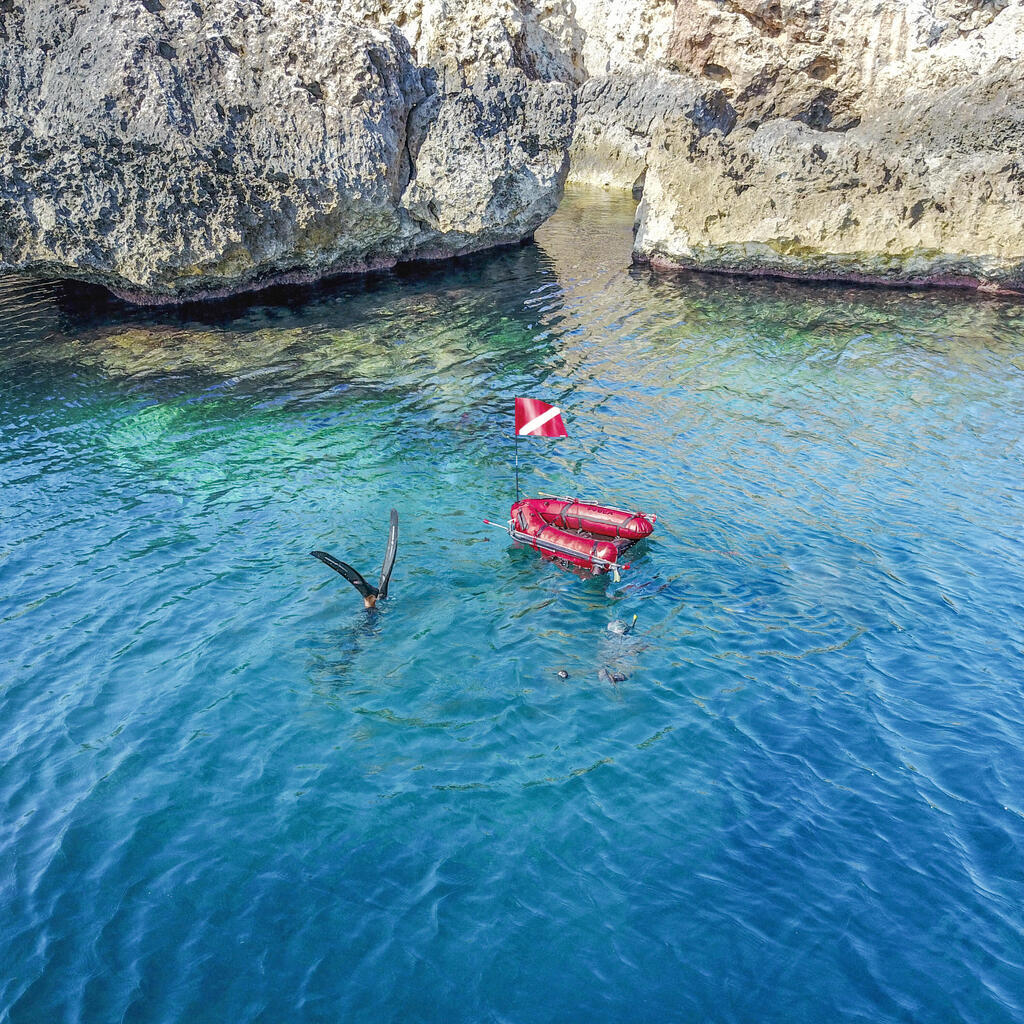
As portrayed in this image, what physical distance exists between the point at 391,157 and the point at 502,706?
21854 mm

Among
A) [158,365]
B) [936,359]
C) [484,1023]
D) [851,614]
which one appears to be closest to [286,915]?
[484,1023]

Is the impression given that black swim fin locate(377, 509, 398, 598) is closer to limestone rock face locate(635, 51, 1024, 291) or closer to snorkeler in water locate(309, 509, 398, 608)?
snorkeler in water locate(309, 509, 398, 608)

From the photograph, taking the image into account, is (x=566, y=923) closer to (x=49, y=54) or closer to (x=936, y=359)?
(x=936, y=359)

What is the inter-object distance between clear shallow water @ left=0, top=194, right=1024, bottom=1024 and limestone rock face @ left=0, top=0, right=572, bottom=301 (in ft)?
15.2

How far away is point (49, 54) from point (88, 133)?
114 inches

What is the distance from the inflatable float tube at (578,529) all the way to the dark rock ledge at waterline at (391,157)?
1574 cm

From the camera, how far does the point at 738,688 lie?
471 inches

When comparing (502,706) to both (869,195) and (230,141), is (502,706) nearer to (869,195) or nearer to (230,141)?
(230,141)

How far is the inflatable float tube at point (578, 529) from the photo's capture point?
1434cm

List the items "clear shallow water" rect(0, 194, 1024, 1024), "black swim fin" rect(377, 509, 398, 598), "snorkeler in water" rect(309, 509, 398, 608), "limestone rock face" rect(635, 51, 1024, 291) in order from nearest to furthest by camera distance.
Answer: "clear shallow water" rect(0, 194, 1024, 1024) → "snorkeler in water" rect(309, 509, 398, 608) → "black swim fin" rect(377, 509, 398, 598) → "limestone rock face" rect(635, 51, 1024, 291)

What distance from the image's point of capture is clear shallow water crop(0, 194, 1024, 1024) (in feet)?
27.4

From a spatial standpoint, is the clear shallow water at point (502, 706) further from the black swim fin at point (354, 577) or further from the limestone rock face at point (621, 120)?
the limestone rock face at point (621, 120)

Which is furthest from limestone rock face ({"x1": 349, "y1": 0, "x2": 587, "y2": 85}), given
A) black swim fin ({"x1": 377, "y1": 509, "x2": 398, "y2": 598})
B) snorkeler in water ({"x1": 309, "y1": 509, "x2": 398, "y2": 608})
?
snorkeler in water ({"x1": 309, "y1": 509, "x2": 398, "y2": 608})

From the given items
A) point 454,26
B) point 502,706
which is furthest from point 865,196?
point 502,706
